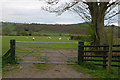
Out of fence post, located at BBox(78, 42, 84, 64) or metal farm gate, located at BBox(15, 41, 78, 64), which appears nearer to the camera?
fence post, located at BBox(78, 42, 84, 64)

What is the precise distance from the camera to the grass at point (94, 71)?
17.6 feet

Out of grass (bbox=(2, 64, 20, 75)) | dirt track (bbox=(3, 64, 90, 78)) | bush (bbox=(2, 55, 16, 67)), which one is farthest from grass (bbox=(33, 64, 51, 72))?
bush (bbox=(2, 55, 16, 67))

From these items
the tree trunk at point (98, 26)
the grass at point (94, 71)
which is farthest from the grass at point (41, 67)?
the tree trunk at point (98, 26)

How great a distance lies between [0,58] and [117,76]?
225 inches

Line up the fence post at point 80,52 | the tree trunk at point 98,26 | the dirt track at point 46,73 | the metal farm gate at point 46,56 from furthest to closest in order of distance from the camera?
the tree trunk at point 98,26 → the metal farm gate at point 46,56 → the fence post at point 80,52 → the dirt track at point 46,73

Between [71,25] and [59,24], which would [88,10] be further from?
[59,24]

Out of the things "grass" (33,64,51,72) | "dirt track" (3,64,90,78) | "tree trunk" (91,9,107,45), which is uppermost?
"tree trunk" (91,9,107,45)

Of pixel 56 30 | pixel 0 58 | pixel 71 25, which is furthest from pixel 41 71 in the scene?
pixel 71 25

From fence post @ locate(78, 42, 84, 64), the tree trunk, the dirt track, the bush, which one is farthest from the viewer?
the tree trunk

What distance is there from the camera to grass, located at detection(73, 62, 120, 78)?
5357 mm

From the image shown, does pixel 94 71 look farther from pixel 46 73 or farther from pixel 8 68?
pixel 8 68

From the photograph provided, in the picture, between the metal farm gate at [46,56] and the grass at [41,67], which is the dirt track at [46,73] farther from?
the metal farm gate at [46,56]

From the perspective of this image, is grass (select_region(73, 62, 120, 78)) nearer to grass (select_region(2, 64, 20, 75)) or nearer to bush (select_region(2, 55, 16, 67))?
grass (select_region(2, 64, 20, 75))

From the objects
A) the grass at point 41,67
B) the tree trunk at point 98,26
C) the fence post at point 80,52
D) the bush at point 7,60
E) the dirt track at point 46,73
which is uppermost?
the tree trunk at point 98,26
